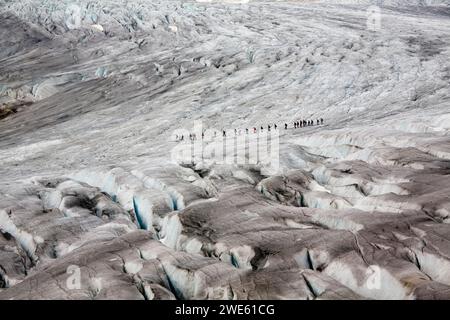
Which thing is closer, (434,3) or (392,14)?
(392,14)

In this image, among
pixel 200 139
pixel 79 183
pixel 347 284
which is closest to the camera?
pixel 347 284

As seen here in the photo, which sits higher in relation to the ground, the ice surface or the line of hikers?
the ice surface

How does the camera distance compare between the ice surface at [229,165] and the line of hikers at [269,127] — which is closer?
the ice surface at [229,165]

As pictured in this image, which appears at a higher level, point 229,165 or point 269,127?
point 229,165

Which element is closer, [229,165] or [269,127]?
[229,165]

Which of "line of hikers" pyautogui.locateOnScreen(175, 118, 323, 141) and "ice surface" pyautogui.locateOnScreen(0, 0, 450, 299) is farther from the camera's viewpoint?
"line of hikers" pyautogui.locateOnScreen(175, 118, 323, 141)

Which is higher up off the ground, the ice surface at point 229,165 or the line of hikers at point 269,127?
the ice surface at point 229,165

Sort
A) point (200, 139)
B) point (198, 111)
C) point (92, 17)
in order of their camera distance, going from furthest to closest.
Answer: point (92, 17) < point (198, 111) < point (200, 139)

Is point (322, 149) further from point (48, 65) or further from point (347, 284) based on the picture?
point (48, 65)

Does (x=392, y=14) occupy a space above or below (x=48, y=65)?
above

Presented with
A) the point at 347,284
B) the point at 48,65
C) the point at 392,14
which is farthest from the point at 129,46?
the point at 347,284
